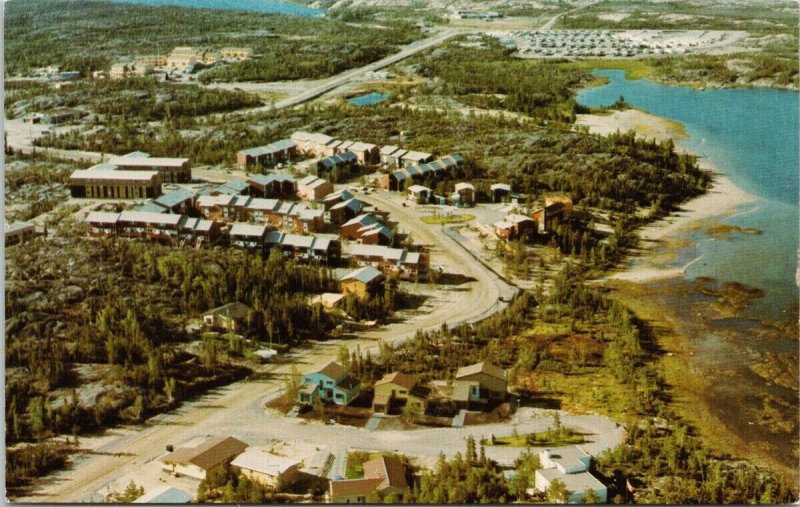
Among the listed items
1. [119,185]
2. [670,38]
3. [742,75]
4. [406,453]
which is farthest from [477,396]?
[670,38]

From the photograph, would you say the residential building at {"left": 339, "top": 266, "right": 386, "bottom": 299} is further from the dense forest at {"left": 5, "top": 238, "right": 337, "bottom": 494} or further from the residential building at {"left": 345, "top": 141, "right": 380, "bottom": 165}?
the residential building at {"left": 345, "top": 141, "right": 380, "bottom": 165}

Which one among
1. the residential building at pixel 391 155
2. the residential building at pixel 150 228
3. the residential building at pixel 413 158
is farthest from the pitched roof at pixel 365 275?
the residential building at pixel 391 155

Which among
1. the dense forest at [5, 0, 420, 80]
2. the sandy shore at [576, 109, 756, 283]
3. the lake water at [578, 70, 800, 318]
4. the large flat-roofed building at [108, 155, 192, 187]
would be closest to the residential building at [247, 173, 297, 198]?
the large flat-roofed building at [108, 155, 192, 187]

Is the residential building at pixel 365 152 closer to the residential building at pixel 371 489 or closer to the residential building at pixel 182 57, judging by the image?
→ the residential building at pixel 182 57

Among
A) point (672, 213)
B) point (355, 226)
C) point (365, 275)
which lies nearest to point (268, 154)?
point (355, 226)

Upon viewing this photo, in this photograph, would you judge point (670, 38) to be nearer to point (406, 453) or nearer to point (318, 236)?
point (318, 236)

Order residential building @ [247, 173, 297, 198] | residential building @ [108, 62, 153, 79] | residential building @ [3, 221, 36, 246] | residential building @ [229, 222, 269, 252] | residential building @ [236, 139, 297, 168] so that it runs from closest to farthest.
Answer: residential building @ [3, 221, 36, 246], residential building @ [229, 222, 269, 252], residential building @ [247, 173, 297, 198], residential building @ [236, 139, 297, 168], residential building @ [108, 62, 153, 79]
